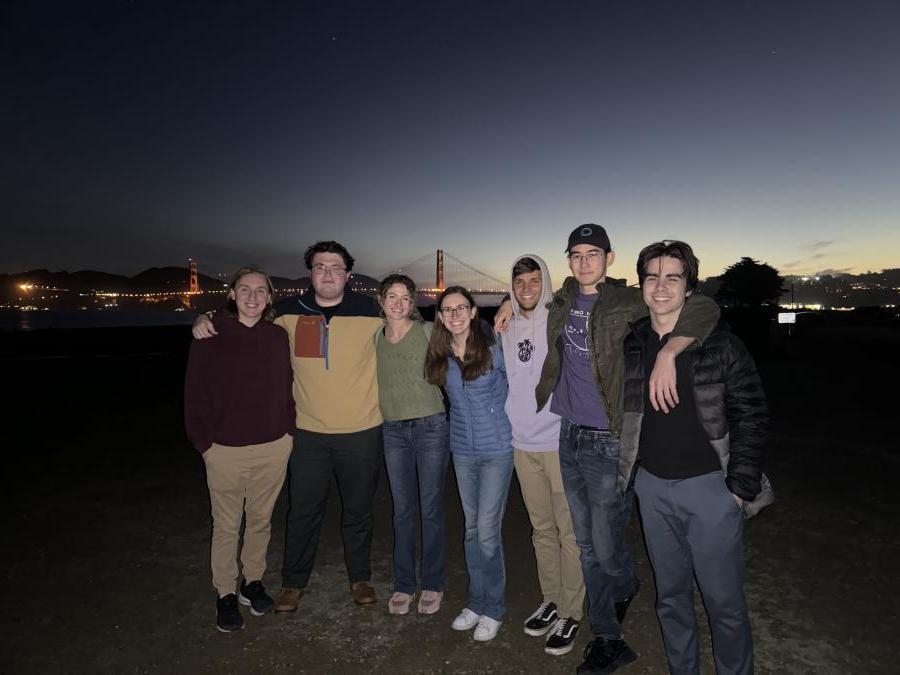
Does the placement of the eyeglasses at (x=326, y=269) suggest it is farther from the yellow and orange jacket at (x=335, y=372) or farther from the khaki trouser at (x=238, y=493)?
the khaki trouser at (x=238, y=493)

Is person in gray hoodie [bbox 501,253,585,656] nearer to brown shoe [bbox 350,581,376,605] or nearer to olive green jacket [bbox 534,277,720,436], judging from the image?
olive green jacket [bbox 534,277,720,436]

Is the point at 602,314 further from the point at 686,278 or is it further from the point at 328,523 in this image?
the point at 328,523

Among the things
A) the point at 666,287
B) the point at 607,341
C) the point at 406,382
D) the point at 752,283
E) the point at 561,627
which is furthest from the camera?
the point at 752,283

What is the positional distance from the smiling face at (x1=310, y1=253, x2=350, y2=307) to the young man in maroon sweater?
0.35 metres

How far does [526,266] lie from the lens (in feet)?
10.5

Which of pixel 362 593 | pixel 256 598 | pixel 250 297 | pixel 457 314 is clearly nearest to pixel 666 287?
pixel 457 314

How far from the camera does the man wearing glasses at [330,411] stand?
3393 mm

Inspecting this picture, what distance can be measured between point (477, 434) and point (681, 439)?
1.17 metres

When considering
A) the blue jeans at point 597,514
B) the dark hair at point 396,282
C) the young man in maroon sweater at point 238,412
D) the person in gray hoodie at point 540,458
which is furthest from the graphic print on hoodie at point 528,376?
the young man in maroon sweater at point 238,412

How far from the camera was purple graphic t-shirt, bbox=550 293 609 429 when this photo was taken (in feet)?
9.33

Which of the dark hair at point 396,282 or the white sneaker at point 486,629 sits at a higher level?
the dark hair at point 396,282

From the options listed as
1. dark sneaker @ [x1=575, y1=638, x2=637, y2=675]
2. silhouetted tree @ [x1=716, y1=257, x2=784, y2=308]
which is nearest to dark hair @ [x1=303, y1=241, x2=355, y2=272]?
dark sneaker @ [x1=575, y1=638, x2=637, y2=675]

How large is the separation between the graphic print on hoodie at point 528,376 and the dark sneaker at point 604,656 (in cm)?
111

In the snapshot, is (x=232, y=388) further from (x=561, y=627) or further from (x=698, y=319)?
(x=698, y=319)
